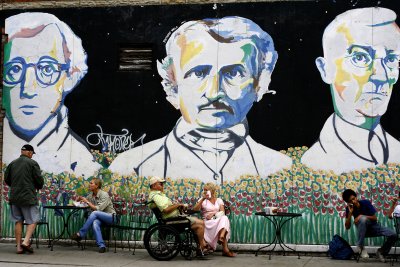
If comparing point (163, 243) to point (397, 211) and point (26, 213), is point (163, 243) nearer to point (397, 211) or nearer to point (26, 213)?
point (26, 213)

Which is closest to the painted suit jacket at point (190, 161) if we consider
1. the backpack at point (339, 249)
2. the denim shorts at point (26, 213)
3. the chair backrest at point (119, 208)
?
the chair backrest at point (119, 208)

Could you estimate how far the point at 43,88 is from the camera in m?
14.4

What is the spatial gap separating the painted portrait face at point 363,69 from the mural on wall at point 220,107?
0.06 ft

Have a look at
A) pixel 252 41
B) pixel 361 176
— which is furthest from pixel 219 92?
pixel 361 176

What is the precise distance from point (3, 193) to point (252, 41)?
6047mm

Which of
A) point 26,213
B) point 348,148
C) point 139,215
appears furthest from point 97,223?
point 348,148

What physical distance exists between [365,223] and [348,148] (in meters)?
1.56

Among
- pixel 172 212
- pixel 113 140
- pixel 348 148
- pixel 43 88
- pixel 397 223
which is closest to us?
pixel 172 212

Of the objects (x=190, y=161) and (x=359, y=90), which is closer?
(x=359, y=90)

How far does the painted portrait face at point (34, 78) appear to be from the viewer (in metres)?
14.4

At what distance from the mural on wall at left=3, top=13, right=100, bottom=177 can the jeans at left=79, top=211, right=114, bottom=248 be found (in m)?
1.26

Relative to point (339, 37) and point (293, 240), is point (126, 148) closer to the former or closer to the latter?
point (293, 240)

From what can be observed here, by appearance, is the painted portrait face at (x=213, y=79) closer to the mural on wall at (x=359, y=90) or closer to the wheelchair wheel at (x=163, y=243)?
the mural on wall at (x=359, y=90)

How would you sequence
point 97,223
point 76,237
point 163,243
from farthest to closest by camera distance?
point 76,237 → point 97,223 → point 163,243
